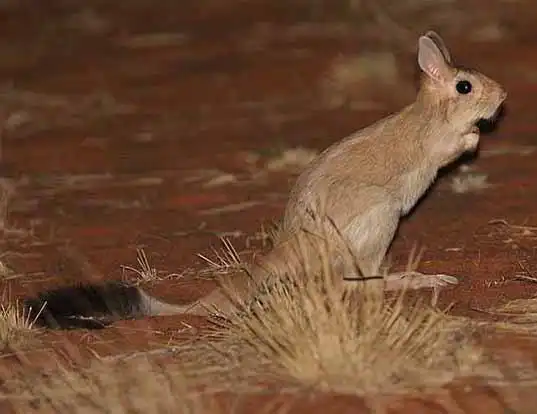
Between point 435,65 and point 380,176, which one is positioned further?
point 435,65

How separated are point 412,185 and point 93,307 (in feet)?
7.12

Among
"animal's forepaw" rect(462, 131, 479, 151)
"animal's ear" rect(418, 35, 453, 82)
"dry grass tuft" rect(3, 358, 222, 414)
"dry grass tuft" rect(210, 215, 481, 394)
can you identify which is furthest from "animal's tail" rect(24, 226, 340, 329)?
"animal's ear" rect(418, 35, 453, 82)

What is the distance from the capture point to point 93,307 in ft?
24.3

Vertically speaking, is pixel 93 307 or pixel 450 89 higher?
pixel 450 89

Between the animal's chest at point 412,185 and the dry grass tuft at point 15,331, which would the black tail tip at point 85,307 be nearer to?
the dry grass tuft at point 15,331

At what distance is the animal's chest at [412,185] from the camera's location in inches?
329

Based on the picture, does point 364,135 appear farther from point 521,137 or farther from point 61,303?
point 521,137

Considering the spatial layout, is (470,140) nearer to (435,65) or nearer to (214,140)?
(435,65)

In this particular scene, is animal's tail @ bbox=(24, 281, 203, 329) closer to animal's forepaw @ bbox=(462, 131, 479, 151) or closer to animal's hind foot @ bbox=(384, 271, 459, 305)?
animal's hind foot @ bbox=(384, 271, 459, 305)

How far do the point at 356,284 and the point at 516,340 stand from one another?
0.94m

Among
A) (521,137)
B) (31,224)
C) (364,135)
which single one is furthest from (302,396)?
(521,137)

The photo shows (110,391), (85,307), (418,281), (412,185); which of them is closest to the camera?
(110,391)

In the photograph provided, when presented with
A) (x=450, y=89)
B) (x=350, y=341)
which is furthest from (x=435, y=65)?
(x=350, y=341)

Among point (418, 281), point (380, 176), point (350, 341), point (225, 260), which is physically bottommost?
point (225, 260)
